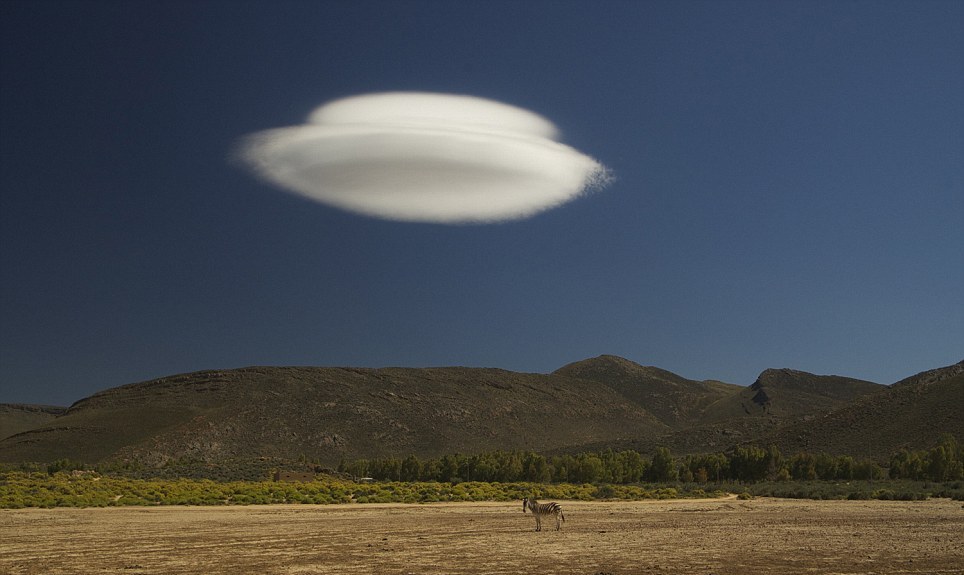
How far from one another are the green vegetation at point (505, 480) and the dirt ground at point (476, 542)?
496 inches

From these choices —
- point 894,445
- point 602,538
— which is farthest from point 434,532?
point 894,445

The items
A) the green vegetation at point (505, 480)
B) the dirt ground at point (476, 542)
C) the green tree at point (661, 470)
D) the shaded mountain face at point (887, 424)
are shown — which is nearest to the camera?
the dirt ground at point (476, 542)

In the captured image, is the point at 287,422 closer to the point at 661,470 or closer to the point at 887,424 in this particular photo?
the point at 661,470

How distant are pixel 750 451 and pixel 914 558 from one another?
8436 cm

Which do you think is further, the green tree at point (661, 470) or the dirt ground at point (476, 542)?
the green tree at point (661, 470)

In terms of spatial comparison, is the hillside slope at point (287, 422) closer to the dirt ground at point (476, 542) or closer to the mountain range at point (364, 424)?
the mountain range at point (364, 424)

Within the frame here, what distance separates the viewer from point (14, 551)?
25719 millimetres

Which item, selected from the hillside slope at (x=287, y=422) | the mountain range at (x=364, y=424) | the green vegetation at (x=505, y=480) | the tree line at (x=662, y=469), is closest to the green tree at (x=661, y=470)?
the tree line at (x=662, y=469)

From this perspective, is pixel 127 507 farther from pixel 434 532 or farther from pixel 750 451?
pixel 750 451

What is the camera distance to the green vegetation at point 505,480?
60344mm

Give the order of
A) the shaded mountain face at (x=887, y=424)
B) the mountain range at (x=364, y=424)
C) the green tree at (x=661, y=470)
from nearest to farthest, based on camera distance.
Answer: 1. the green tree at (x=661, y=470)
2. the shaded mountain face at (x=887, y=424)
3. the mountain range at (x=364, y=424)

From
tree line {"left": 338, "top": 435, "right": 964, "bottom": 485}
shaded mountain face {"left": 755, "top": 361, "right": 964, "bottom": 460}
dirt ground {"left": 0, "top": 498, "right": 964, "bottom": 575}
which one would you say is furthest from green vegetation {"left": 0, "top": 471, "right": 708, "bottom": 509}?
shaded mountain face {"left": 755, "top": 361, "right": 964, "bottom": 460}

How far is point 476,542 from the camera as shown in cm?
2873

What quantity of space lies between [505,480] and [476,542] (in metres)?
72.7
